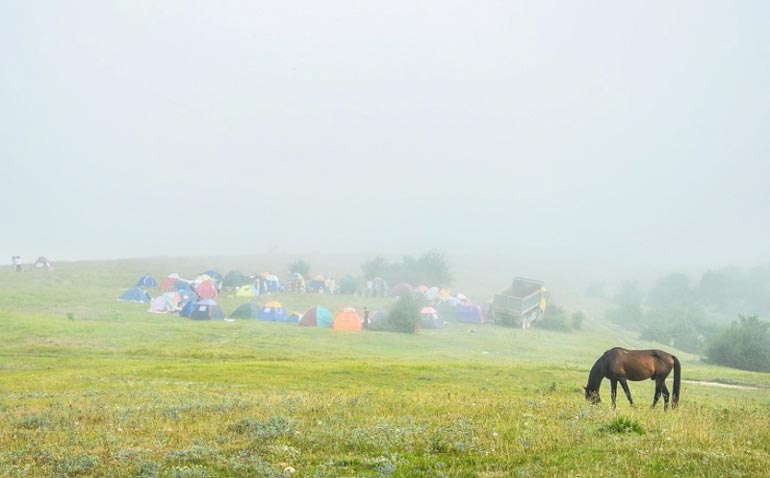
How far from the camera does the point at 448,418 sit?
1316cm

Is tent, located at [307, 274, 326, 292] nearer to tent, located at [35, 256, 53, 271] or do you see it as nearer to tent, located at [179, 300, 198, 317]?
tent, located at [179, 300, 198, 317]

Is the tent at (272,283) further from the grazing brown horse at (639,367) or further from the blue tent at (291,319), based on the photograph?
the grazing brown horse at (639,367)

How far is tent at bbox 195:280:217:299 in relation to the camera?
8238cm

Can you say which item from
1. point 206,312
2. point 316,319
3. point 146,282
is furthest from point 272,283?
point 316,319

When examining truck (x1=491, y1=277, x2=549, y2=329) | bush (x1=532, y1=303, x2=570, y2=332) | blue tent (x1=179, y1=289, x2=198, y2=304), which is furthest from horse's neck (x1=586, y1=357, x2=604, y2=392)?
bush (x1=532, y1=303, x2=570, y2=332)

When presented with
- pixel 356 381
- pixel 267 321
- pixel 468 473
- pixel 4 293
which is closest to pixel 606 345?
pixel 267 321

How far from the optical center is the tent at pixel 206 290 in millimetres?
82375

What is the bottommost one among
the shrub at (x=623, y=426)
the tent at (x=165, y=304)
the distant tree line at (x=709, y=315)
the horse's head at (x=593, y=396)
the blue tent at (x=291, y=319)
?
the distant tree line at (x=709, y=315)

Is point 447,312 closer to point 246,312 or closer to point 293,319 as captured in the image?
point 293,319

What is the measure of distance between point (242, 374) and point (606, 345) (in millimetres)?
52828

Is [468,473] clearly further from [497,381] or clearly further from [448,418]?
[497,381]

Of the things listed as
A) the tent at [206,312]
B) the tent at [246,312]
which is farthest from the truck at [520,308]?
the tent at [206,312]

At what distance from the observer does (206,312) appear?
66.7 m

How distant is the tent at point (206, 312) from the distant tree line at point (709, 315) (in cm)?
5733
